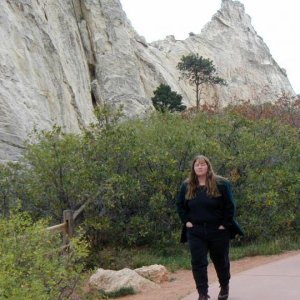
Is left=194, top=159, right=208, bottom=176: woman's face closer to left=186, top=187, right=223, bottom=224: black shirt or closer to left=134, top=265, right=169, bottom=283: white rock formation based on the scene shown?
left=186, top=187, right=223, bottom=224: black shirt

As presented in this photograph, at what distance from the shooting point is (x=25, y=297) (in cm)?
464

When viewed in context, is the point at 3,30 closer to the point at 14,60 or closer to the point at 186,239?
the point at 14,60

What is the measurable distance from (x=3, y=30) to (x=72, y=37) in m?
9.48

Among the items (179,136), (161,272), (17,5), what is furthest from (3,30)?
(161,272)

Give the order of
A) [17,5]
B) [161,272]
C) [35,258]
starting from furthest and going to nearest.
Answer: [17,5] → [161,272] → [35,258]

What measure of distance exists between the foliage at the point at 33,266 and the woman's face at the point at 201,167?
150 cm

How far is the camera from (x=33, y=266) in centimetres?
544

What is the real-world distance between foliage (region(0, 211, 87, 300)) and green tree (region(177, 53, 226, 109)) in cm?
4462

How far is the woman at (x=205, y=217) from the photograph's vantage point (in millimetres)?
6191

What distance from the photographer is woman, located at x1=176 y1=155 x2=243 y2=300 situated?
20.3 ft

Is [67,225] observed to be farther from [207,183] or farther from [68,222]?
[207,183]

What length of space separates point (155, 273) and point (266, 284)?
6.75ft

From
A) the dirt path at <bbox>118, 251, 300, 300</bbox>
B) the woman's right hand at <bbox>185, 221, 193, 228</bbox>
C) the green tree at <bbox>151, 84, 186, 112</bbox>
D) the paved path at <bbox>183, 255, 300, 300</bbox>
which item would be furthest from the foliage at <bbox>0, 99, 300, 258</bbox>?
the green tree at <bbox>151, 84, 186, 112</bbox>

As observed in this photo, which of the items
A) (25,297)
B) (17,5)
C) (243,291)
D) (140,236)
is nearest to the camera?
(25,297)
